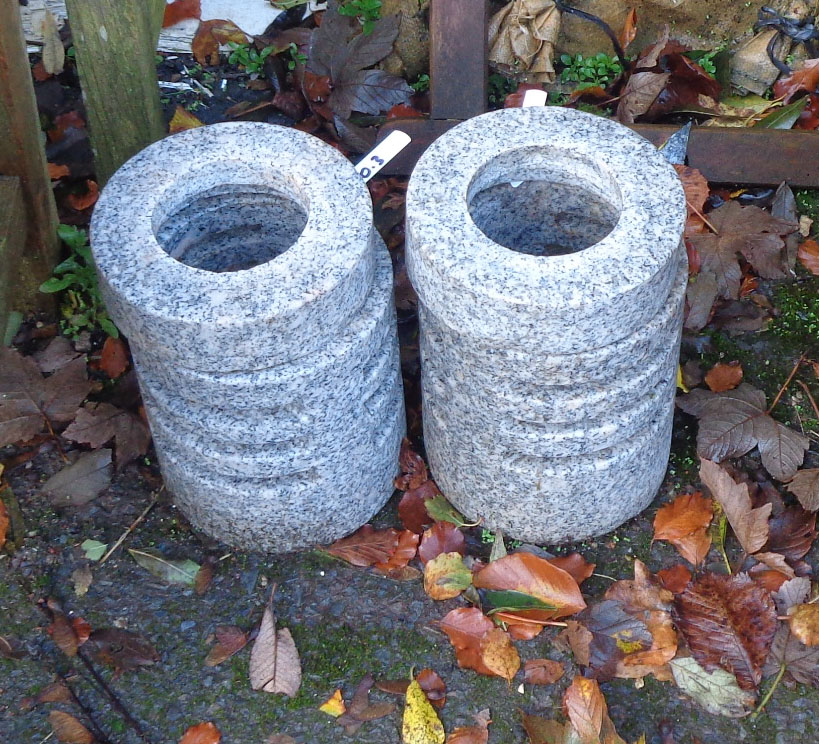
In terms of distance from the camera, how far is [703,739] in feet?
7.87

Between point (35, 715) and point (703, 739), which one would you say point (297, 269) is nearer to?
point (35, 715)

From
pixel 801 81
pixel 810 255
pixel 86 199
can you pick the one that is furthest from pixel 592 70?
pixel 86 199

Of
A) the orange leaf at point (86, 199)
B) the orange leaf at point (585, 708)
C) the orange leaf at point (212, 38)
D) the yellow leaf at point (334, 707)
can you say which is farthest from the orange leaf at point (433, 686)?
the orange leaf at point (212, 38)

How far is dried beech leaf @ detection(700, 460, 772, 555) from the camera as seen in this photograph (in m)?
2.62

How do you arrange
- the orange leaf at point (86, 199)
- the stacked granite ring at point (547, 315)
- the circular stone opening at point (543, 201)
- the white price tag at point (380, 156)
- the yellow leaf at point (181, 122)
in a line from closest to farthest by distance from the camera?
the stacked granite ring at point (547, 315), the circular stone opening at point (543, 201), the white price tag at point (380, 156), the orange leaf at point (86, 199), the yellow leaf at point (181, 122)

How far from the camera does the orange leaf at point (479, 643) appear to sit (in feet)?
8.23

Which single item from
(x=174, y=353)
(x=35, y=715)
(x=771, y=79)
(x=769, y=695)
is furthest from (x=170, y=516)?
(x=771, y=79)

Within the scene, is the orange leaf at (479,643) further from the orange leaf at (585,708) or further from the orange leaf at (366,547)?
the orange leaf at (366,547)

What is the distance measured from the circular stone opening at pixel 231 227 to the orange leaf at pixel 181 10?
163cm

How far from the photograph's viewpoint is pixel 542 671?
2498 mm

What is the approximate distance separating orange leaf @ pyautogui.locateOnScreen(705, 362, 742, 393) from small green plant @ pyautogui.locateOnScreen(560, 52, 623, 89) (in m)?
1.25

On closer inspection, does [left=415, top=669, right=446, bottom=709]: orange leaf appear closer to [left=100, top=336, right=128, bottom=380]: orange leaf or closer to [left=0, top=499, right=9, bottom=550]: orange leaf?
[left=0, top=499, right=9, bottom=550]: orange leaf

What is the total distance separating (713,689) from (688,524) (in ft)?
1.51

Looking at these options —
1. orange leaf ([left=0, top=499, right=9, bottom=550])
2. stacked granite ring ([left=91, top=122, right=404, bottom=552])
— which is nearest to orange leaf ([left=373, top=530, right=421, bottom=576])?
stacked granite ring ([left=91, top=122, right=404, bottom=552])
